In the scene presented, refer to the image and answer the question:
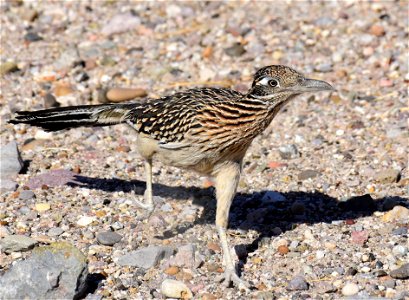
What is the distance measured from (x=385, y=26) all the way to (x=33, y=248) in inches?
275

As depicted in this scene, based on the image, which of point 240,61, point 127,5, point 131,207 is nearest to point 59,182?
point 131,207

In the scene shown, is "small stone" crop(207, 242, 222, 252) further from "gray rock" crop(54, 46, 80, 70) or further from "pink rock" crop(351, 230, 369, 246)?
"gray rock" crop(54, 46, 80, 70)

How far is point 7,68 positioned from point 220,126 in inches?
192

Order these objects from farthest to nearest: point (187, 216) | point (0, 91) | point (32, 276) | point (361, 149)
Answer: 1. point (0, 91)
2. point (361, 149)
3. point (187, 216)
4. point (32, 276)

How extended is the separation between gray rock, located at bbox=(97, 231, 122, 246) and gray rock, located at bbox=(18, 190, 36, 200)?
1007 mm

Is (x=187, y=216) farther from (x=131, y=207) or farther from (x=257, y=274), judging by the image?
(x=257, y=274)

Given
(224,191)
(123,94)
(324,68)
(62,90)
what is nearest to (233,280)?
(224,191)

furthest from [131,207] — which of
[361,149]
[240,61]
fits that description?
[240,61]

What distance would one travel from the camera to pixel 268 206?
826cm

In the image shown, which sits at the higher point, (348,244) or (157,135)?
(157,135)

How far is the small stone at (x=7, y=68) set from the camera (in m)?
10.9

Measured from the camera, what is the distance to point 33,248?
7.14m

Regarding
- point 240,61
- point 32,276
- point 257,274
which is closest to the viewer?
point 32,276

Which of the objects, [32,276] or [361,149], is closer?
[32,276]
